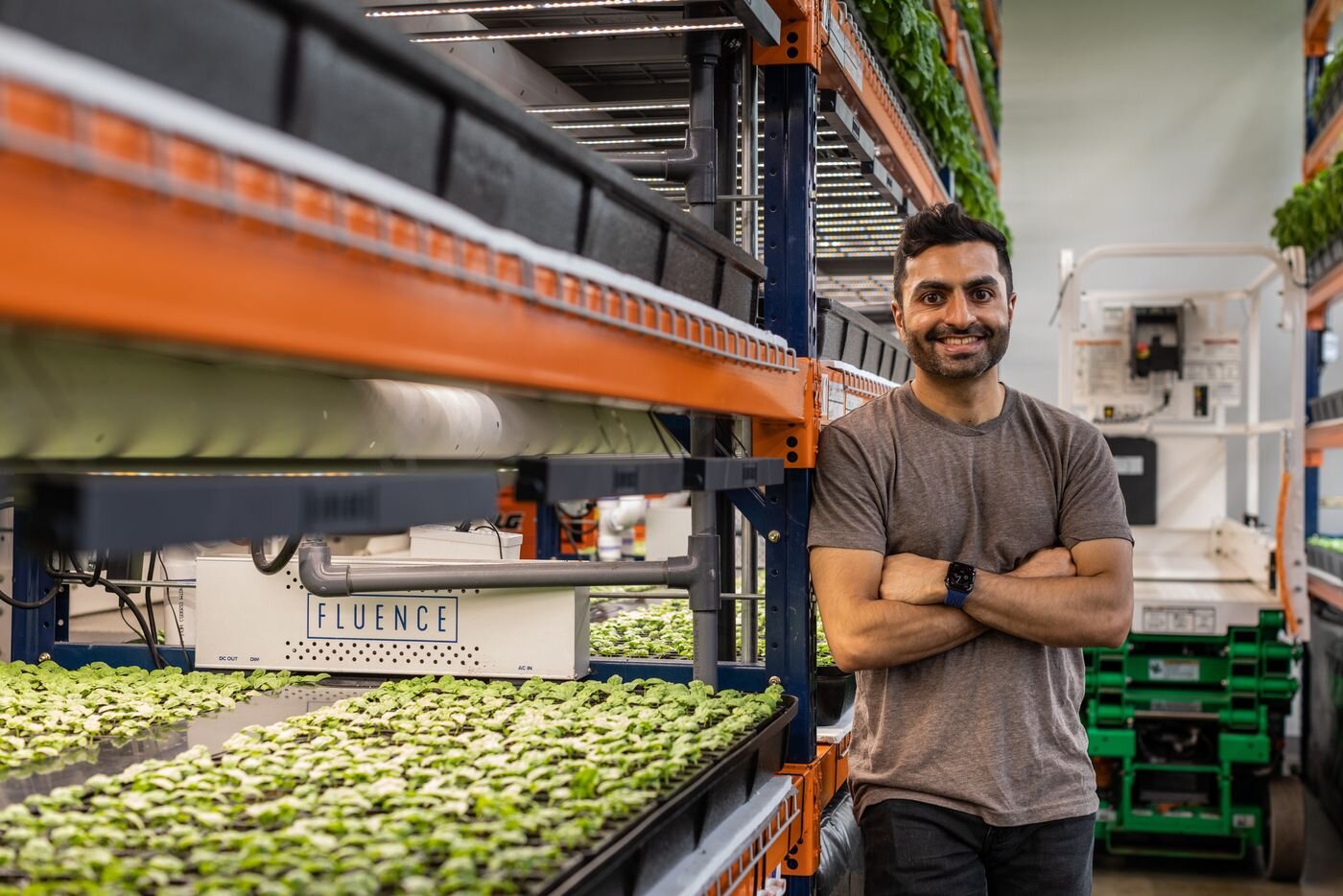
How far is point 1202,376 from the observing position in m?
5.89

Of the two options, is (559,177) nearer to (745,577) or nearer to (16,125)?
(16,125)

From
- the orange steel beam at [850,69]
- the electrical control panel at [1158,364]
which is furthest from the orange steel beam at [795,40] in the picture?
the electrical control panel at [1158,364]

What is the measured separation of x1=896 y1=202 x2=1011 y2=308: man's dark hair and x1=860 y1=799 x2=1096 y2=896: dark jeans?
943 millimetres

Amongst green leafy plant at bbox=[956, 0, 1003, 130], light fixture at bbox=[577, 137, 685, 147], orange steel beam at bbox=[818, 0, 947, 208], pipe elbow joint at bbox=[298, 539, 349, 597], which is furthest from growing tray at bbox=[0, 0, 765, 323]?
green leafy plant at bbox=[956, 0, 1003, 130]

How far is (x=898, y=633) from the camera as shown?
83.9 inches

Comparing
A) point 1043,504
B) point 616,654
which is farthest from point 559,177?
point 616,654

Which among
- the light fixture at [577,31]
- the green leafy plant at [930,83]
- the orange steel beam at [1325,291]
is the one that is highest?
the green leafy plant at [930,83]

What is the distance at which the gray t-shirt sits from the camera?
2154 millimetres

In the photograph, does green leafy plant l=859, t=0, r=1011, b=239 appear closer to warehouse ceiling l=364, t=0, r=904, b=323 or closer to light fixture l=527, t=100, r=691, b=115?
warehouse ceiling l=364, t=0, r=904, b=323

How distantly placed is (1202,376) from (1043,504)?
4097mm

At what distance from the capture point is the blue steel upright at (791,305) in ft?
8.29

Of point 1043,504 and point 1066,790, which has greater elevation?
point 1043,504

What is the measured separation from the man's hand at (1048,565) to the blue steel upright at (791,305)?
486 millimetres

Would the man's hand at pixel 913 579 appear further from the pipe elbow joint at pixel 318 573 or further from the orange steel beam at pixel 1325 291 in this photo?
the orange steel beam at pixel 1325 291
